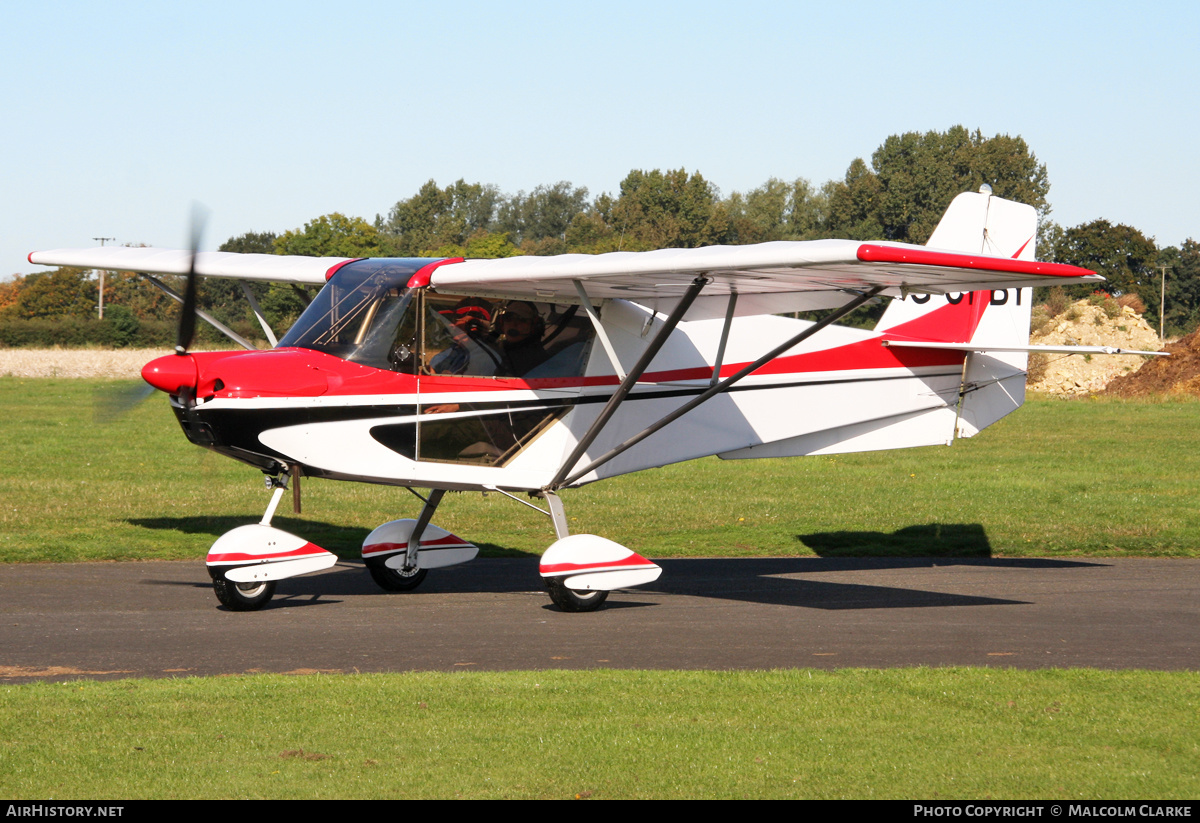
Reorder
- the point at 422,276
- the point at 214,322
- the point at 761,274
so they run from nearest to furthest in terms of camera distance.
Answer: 1. the point at 761,274
2. the point at 422,276
3. the point at 214,322

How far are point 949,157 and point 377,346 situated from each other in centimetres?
10067

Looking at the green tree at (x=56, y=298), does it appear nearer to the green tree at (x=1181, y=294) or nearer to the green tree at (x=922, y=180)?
the green tree at (x=922, y=180)

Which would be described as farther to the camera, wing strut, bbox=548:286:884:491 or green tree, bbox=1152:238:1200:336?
green tree, bbox=1152:238:1200:336

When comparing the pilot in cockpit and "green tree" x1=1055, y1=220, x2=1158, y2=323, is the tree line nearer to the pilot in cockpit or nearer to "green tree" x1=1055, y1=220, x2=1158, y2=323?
"green tree" x1=1055, y1=220, x2=1158, y2=323

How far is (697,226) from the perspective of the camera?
97000mm

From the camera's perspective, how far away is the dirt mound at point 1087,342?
4531cm

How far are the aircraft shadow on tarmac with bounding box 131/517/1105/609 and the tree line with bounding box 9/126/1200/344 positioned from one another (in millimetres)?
40269

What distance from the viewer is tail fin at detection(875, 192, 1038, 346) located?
472 inches

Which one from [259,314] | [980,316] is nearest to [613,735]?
[259,314]

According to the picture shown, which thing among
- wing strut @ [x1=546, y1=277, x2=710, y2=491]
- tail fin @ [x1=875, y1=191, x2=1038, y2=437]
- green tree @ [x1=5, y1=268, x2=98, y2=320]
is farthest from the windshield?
green tree @ [x1=5, y1=268, x2=98, y2=320]

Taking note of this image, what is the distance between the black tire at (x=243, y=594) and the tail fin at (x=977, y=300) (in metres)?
6.75

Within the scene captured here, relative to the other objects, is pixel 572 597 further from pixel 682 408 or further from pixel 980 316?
pixel 980 316

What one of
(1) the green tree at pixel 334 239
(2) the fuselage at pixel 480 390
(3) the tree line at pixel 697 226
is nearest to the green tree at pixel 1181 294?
(3) the tree line at pixel 697 226

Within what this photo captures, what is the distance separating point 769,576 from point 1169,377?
113 ft
